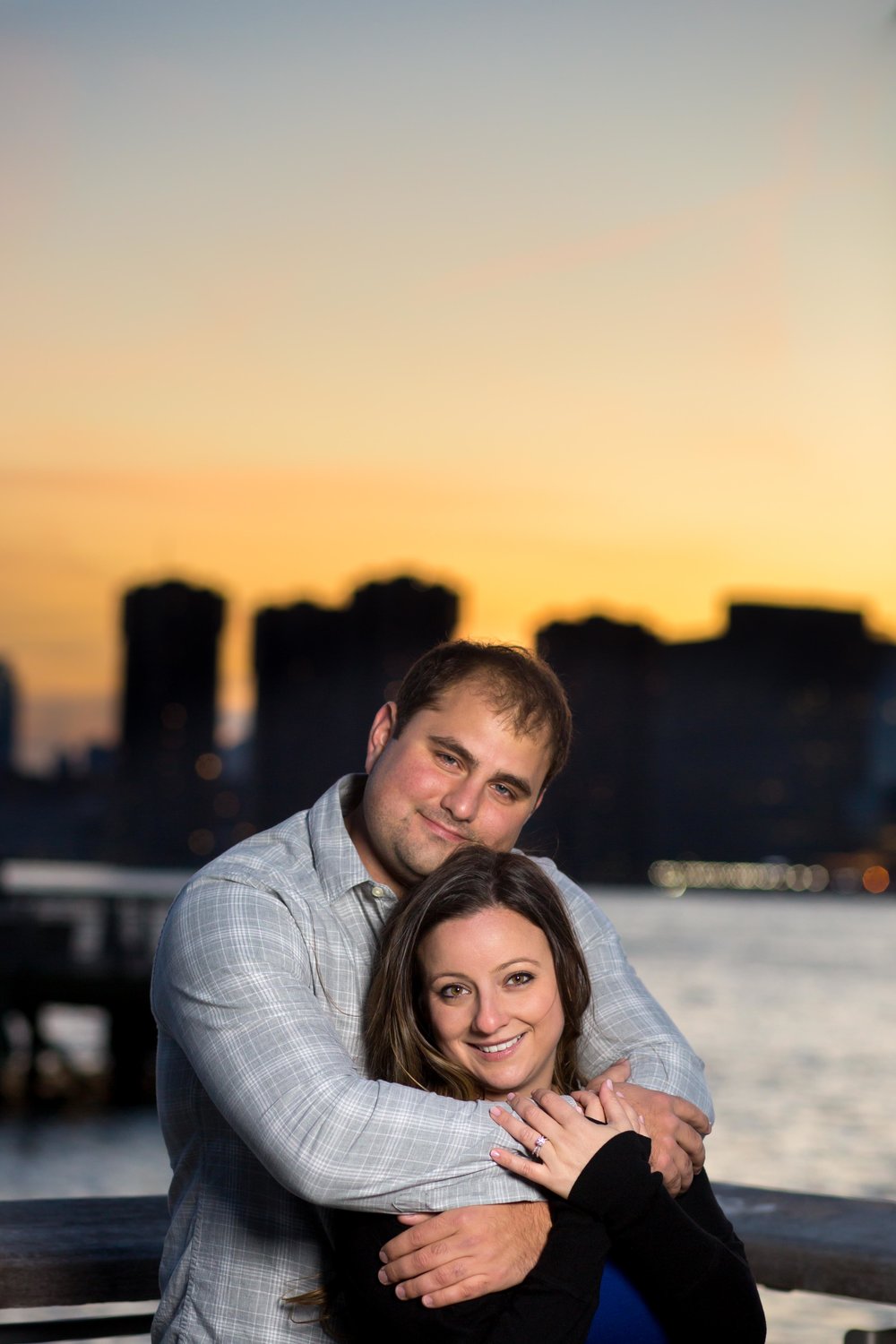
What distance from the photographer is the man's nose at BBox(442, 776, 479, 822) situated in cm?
283

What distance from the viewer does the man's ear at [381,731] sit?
3037 millimetres

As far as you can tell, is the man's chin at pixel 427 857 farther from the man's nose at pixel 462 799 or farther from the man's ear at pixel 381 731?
the man's ear at pixel 381 731

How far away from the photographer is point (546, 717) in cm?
294

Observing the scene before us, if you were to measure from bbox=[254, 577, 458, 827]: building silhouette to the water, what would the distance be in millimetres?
28183

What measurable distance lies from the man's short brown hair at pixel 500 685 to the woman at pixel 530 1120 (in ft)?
0.96

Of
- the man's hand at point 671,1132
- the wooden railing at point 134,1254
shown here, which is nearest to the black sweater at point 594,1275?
the man's hand at point 671,1132

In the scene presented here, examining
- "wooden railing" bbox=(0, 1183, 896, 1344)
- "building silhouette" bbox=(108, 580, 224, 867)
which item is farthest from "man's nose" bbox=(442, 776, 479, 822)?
"building silhouette" bbox=(108, 580, 224, 867)

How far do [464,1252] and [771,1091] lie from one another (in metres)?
48.6

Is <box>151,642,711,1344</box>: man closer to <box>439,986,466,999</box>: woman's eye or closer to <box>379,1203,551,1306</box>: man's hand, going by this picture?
<box>379,1203,551,1306</box>: man's hand

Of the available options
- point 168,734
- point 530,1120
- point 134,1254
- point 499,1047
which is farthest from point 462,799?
point 168,734

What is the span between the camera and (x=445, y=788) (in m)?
2.86

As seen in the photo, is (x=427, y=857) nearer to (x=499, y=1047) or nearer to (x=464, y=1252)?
(x=499, y=1047)

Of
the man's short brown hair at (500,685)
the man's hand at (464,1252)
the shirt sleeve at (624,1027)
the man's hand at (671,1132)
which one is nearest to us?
the man's hand at (464,1252)

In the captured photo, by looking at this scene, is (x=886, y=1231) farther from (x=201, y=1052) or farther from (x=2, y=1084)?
(x=2, y=1084)
